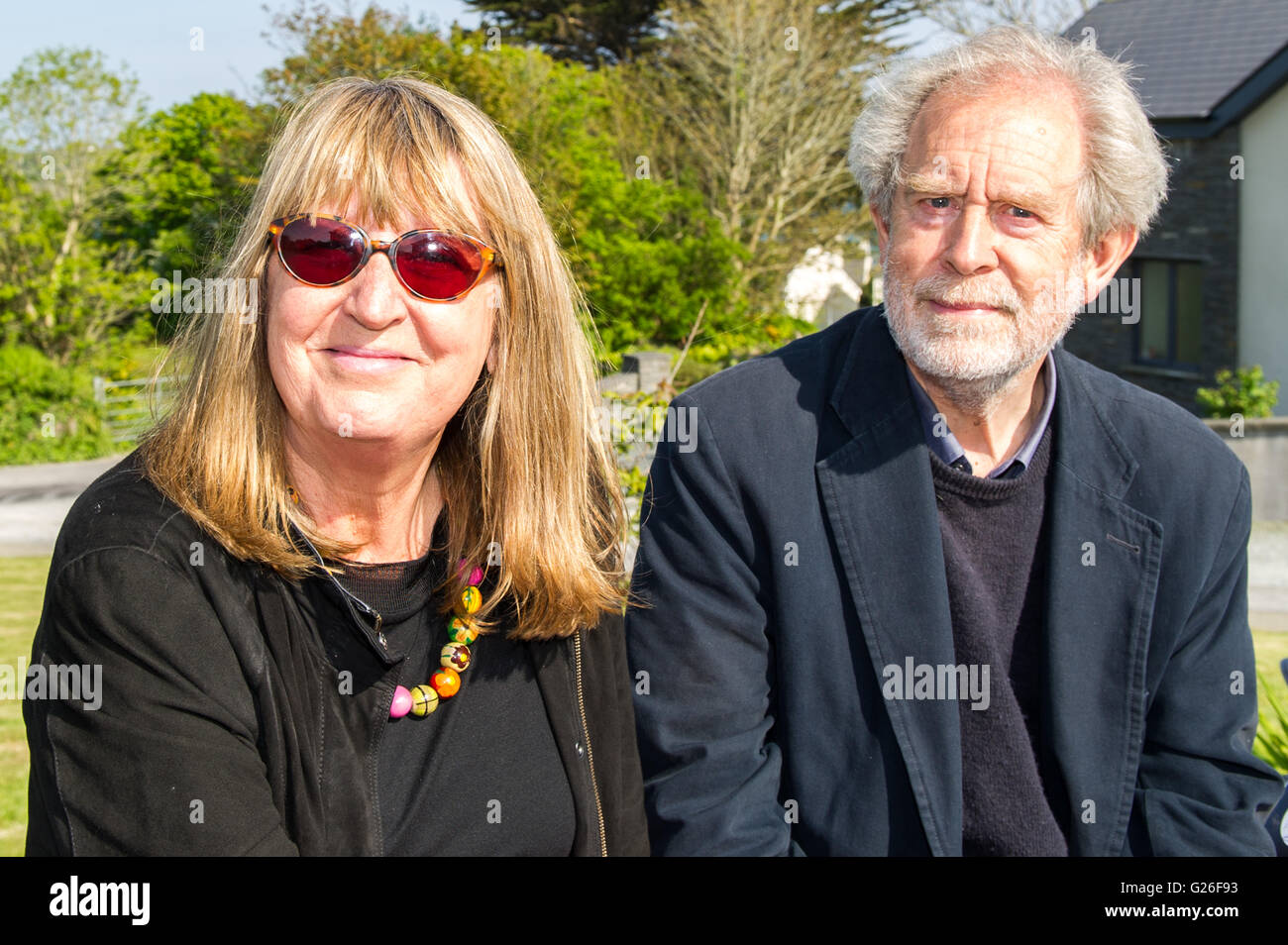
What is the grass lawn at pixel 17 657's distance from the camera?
4.96m

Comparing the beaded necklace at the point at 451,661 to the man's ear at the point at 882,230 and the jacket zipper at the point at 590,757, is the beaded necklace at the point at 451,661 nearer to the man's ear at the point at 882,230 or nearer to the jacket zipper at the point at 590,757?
the jacket zipper at the point at 590,757

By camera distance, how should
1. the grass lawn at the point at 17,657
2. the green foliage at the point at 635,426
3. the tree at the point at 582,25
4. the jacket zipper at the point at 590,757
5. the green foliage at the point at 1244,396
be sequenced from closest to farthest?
the jacket zipper at the point at 590,757 < the grass lawn at the point at 17,657 < the green foliage at the point at 635,426 < the green foliage at the point at 1244,396 < the tree at the point at 582,25

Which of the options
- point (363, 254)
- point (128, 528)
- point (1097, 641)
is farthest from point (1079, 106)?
point (128, 528)

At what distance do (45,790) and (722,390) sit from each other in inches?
60.2

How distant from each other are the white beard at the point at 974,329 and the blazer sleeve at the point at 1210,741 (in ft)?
1.81

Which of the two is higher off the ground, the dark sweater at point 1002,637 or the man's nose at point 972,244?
the man's nose at point 972,244

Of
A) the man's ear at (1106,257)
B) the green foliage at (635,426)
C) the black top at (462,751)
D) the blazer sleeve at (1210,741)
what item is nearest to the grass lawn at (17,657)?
the green foliage at (635,426)

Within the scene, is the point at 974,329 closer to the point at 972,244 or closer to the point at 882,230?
the point at 972,244

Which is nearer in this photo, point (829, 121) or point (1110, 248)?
point (1110, 248)

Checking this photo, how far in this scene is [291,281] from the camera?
7.27 feet

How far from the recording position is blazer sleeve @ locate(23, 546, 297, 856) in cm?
188

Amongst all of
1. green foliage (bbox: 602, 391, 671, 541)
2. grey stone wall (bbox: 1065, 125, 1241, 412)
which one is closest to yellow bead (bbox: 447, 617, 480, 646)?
green foliage (bbox: 602, 391, 671, 541)
